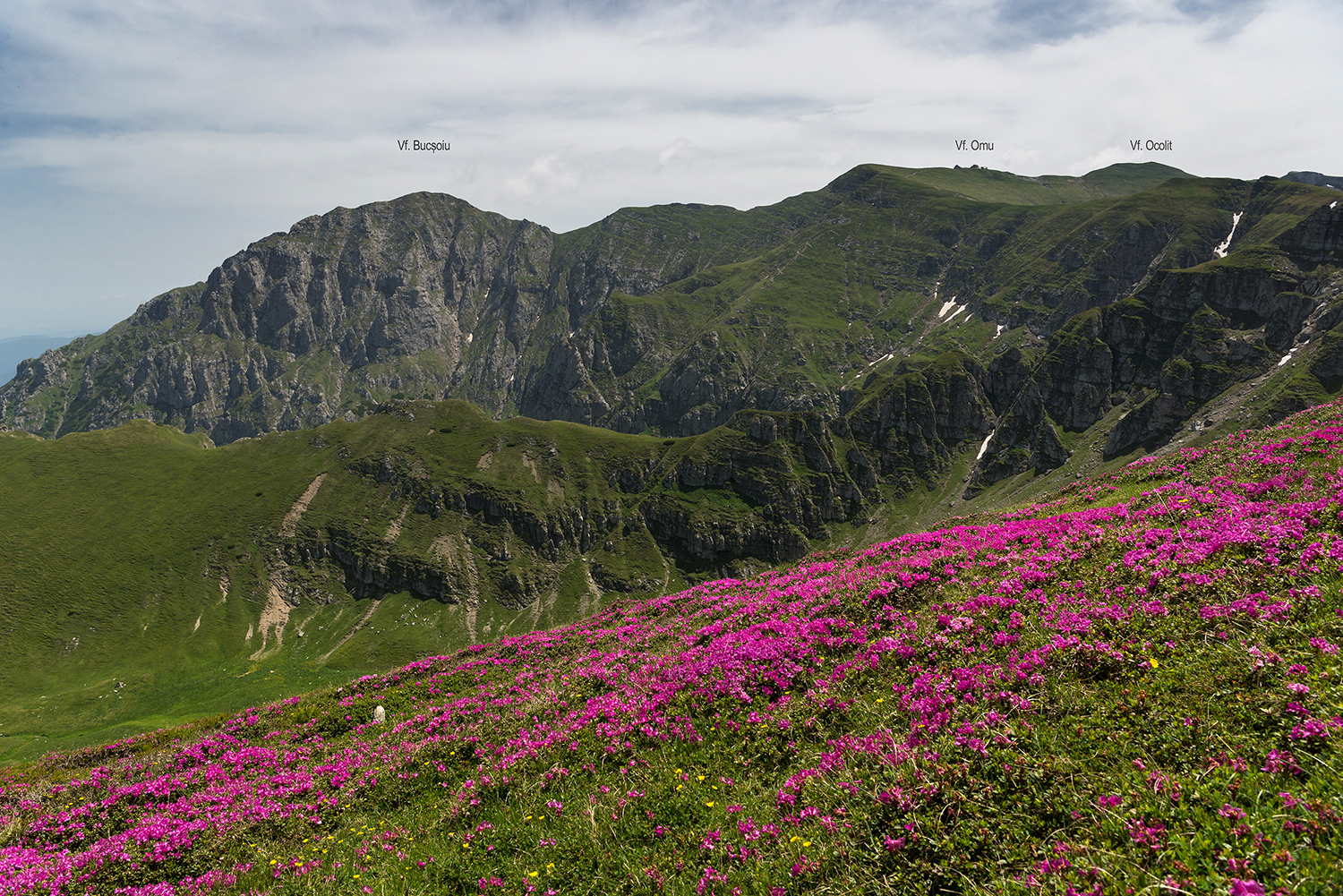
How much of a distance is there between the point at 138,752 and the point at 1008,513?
43576mm

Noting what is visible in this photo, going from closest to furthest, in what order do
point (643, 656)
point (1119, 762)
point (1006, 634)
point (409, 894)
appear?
point (1119, 762)
point (409, 894)
point (1006, 634)
point (643, 656)

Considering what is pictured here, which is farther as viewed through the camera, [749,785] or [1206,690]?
[749,785]

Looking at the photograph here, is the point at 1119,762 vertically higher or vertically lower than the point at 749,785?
higher

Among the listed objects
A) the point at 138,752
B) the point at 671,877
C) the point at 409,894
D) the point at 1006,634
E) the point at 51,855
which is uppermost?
the point at 1006,634

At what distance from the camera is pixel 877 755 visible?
30.6ft

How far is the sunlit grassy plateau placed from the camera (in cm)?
650

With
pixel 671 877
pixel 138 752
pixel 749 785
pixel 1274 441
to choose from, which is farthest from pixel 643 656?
pixel 1274 441

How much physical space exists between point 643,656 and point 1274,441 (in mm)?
29553

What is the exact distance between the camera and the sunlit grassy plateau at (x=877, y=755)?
650 cm

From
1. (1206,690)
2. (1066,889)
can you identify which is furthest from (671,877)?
(1206,690)

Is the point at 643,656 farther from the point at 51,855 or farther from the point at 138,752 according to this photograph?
the point at 138,752

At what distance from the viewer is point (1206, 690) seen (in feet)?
26.7

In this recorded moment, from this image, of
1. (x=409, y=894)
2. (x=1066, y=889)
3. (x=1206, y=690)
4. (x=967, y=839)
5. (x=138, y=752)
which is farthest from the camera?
(x=138, y=752)

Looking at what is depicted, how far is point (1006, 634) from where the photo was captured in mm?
12344
